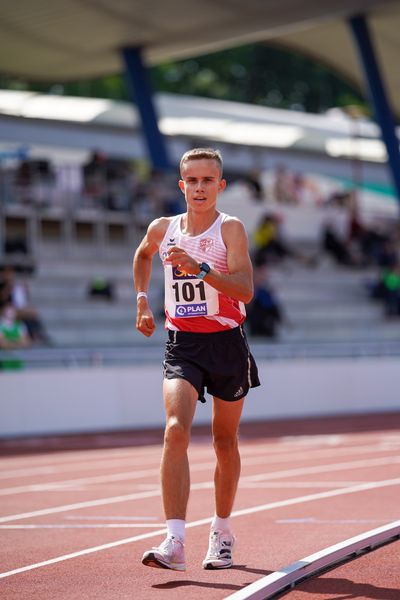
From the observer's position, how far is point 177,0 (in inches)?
981

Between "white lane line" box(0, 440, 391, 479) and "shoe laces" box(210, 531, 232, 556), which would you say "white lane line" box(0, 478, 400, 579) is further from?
"white lane line" box(0, 440, 391, 479)

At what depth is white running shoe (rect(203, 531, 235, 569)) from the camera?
7094 mm

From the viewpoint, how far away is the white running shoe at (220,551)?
7.09 m

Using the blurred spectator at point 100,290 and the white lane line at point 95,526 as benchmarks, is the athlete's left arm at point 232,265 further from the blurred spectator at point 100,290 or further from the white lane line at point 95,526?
the blurred spectator at point 100,290

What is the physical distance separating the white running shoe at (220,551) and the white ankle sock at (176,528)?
43 centimetres

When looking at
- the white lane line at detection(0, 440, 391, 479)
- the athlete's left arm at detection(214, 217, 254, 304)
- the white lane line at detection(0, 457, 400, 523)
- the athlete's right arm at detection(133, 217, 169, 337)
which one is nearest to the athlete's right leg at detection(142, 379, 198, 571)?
the athlete's right arm at detection(133, 217, 169, 337)

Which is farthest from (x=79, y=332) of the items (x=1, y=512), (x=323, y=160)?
(x=323, y=160)

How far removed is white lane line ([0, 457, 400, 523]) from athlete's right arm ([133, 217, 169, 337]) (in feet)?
9.49

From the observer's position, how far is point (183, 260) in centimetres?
669

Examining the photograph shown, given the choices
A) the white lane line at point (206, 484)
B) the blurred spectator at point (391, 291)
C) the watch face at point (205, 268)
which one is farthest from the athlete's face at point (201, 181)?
the blurred spectator at point (391, 291)

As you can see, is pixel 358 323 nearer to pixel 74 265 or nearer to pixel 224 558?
pixel 74 265

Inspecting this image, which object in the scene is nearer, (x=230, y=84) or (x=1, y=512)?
(x=1, y=512)

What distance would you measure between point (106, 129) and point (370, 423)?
16610mm

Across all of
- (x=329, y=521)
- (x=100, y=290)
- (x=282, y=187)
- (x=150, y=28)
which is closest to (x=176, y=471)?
(x=329, y=521)
